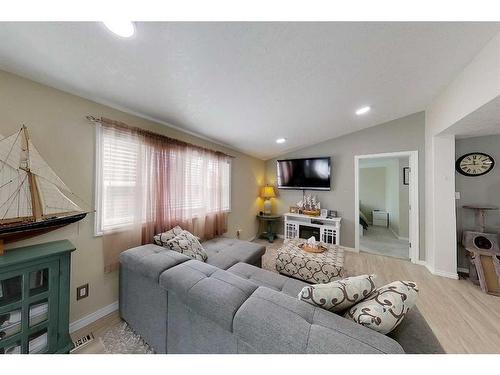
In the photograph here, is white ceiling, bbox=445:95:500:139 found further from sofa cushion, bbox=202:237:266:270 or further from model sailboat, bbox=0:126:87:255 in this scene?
model sailboat, bbox=0:126:87:255

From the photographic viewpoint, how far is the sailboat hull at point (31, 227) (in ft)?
3.80

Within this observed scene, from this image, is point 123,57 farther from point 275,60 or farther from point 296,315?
point 296,315

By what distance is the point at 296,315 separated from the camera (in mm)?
831

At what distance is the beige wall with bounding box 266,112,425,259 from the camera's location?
9.94ft

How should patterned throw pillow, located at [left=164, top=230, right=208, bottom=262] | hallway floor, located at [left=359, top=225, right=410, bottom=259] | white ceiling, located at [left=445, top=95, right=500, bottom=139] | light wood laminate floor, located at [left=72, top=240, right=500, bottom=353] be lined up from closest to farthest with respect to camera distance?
light wood laminate floor, located at [left=72, top=240, right=500, bottom=353] → white ceiling, located at [left=445, top=95, right=500, bottom=139] → patterned throw pillow, located at [left=164, top=230, right=208, bottom=262] → hallway floor, located at [left=359, top=225, right=410, bottom=259]

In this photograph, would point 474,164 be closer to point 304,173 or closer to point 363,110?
point 363,110

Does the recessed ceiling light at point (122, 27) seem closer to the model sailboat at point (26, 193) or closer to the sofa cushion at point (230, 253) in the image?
the model sailboat at point (26, 193)

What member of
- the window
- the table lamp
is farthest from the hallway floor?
the window

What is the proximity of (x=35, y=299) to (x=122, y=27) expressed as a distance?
1.80m

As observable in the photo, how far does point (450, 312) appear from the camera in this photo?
1808 mm

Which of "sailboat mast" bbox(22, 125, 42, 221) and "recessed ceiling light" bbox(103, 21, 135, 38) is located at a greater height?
"recessed ceiling light" bbox(103, 21, 135, 38)

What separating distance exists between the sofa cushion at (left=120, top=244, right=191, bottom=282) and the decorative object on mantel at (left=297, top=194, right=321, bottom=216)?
3.01 metres

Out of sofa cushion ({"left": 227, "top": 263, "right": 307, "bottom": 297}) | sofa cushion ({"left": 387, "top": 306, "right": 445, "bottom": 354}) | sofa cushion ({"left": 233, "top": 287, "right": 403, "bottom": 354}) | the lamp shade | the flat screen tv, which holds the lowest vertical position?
sofa cushion ({"left": 227, "top": 263, "right": 307, "bottom": 297})

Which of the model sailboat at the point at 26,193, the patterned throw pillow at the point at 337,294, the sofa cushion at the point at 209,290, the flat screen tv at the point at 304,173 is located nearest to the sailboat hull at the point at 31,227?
the model sailboat at the point at 26,193
